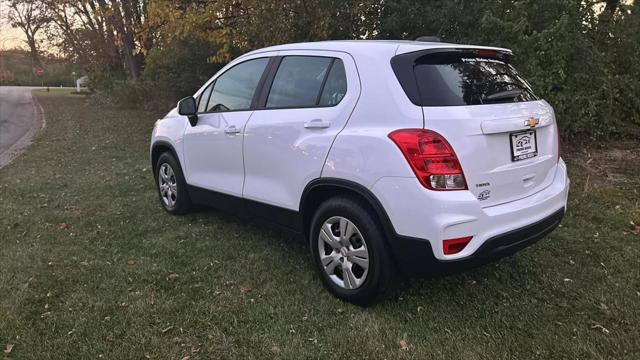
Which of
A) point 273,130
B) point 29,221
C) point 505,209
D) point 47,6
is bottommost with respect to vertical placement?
point 29,221

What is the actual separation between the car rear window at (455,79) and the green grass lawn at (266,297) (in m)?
1.37

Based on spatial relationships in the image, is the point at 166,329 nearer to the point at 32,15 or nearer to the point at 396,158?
the point at 396,158

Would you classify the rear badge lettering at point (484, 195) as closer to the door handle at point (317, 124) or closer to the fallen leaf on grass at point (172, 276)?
the door handle at point (317, 124)

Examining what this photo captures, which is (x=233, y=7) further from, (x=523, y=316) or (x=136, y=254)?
(x=523, y=316)

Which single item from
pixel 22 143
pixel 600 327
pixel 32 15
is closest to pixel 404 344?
pixel 600 327

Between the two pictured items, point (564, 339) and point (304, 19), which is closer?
point (564, 339)

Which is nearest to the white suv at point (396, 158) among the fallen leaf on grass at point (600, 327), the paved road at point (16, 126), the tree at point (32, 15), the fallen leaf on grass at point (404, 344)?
the fallen leaf on grass at point (404, 344)

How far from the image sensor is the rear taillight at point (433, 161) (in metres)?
2.87

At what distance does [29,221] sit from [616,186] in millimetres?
6867

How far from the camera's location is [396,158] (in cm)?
293

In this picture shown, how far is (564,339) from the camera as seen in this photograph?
3.01 meters

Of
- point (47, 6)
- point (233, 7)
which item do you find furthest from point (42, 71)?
point (233, 7)

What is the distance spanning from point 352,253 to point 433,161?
0.86 m

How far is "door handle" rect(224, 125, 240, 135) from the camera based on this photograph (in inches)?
165
